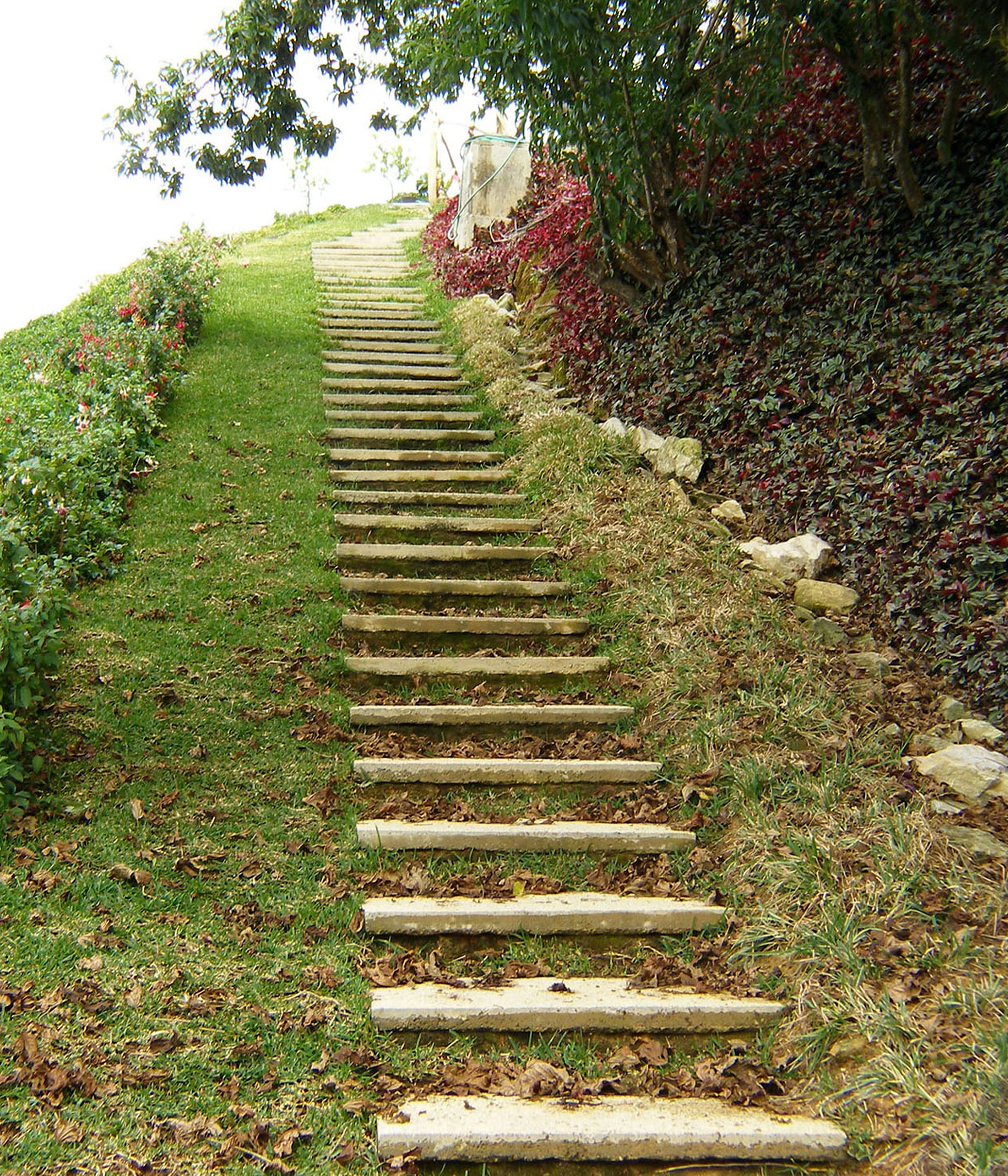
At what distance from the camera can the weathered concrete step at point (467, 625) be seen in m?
5.55

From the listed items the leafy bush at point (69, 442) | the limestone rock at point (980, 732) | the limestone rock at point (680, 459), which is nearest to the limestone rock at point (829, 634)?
the limestone rock at point (980, 732)

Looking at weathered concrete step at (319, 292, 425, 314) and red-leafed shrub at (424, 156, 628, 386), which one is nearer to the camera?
red-leafed shrub at (424, 156, 628, 386)

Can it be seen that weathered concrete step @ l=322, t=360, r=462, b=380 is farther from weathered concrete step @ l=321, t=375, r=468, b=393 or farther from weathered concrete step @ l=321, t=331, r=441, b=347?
weathered concrete step @ l=321, t=331, r=441, b=347

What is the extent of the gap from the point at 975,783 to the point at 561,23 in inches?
177

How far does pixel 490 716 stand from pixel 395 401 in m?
4.58

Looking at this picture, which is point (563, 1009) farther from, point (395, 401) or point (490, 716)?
point (395, 401)

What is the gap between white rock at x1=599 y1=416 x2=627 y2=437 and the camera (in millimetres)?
7301

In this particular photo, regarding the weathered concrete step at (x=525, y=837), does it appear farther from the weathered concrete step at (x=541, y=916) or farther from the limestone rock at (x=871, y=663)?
the limestone rock at (x=871, y=663)

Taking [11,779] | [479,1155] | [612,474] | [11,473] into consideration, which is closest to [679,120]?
[612,474]

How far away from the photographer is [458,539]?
22.0ft

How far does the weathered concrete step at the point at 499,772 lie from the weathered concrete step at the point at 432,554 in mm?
1924

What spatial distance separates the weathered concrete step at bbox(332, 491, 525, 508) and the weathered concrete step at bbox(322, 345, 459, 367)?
3070 mm

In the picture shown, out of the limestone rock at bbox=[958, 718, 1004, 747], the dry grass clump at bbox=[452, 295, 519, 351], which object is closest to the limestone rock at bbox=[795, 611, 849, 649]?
the limestone rock at bbox=[958, 718, 1004, 747]

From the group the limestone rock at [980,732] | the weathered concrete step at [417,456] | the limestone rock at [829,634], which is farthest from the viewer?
the weathered concrete step at [417,456]
